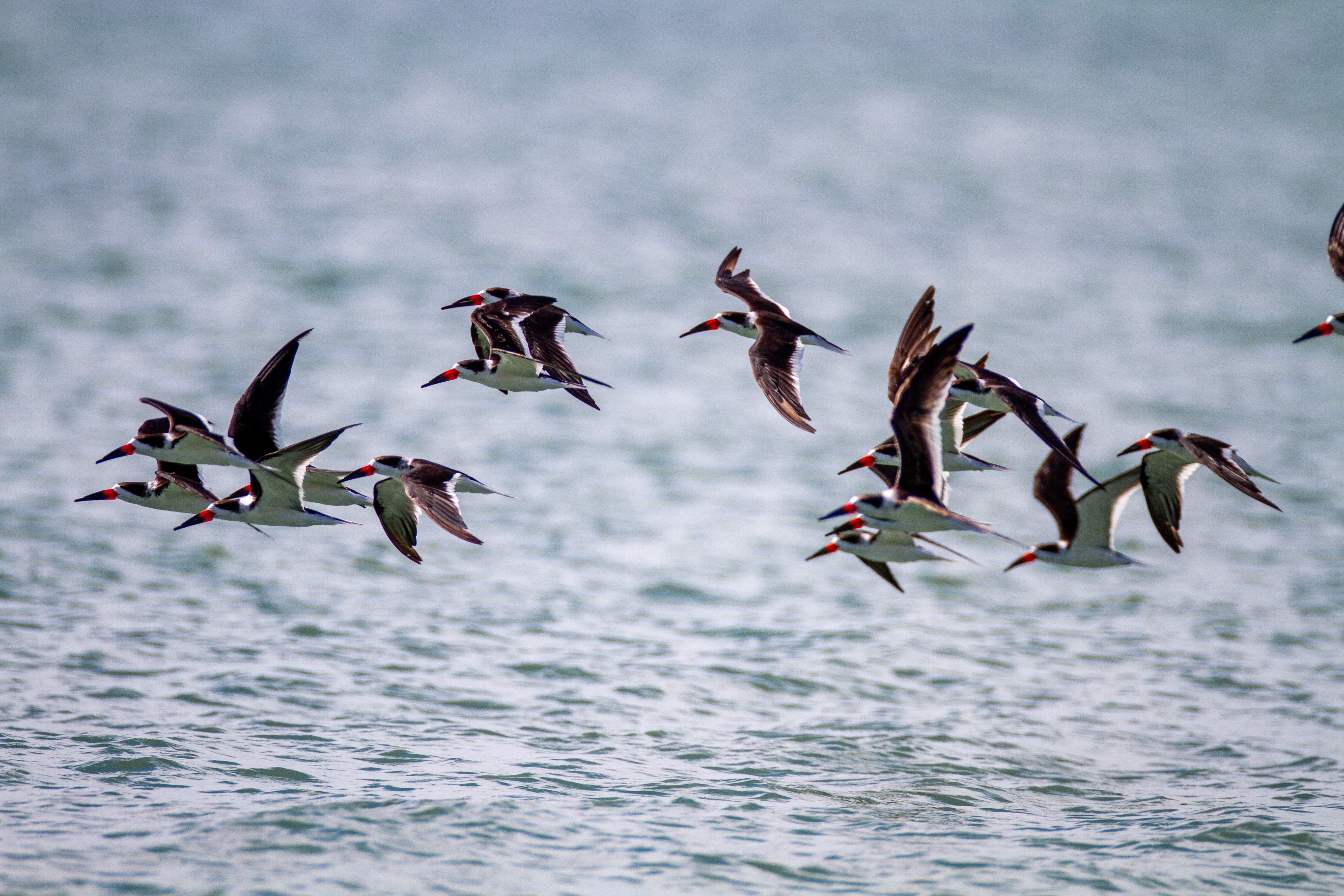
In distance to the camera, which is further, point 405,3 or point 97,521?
point 405,3

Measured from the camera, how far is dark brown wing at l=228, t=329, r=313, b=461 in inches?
391

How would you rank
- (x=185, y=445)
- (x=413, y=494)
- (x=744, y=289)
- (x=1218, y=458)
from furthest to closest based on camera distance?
1. (x=744, y=289)
2. (x=185, y=445)
3. (x=413, y=494)
4. (x=1218, y=458)

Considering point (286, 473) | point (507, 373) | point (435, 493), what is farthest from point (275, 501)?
point (507, 373)

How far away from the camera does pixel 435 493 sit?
9594 mm

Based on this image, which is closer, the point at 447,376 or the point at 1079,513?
the point at 447,376

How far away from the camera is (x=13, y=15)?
78.7 metres

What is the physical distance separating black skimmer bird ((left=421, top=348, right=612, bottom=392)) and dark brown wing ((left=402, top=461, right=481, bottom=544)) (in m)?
0.67

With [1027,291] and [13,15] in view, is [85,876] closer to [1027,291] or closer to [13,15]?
[1027,291]

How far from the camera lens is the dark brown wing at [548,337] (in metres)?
10.6

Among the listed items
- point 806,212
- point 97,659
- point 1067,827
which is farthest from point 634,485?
point 806,212

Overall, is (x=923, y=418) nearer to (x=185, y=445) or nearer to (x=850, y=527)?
(x=850, y=527)

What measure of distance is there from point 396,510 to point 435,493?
894mm

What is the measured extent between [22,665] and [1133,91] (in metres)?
70.5

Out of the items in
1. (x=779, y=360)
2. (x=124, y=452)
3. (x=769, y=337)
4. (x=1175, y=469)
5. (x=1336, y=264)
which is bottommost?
(x=124, y=452)
